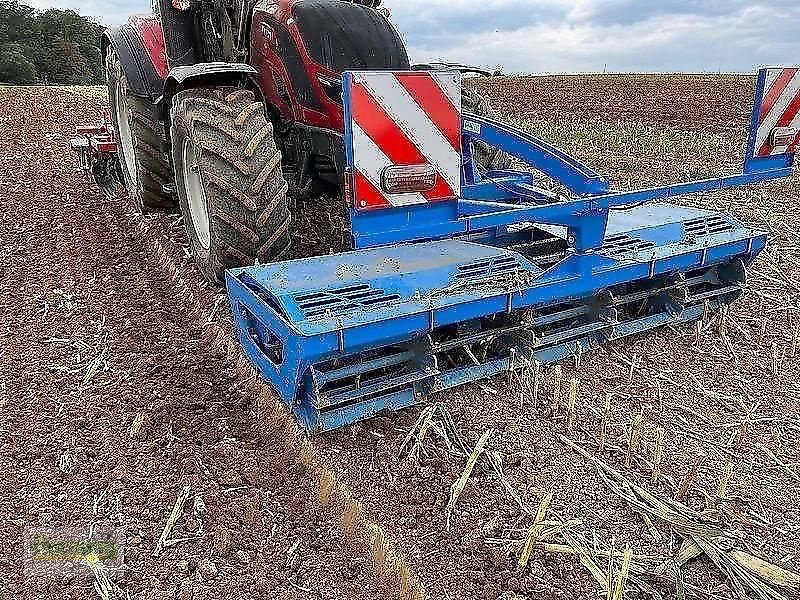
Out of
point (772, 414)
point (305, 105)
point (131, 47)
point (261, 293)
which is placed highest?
point (131, 47)

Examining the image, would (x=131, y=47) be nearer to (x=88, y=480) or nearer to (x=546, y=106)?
(x=88, y=480)

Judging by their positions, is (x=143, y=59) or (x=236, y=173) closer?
(x=236, y=173)

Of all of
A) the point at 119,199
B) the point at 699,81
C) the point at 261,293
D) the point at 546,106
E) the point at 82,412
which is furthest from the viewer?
the point at 699,81

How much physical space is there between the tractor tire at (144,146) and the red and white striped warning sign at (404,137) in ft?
9.41

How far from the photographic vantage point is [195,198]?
4086 mm

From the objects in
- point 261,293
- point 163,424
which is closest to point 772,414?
point 261,293

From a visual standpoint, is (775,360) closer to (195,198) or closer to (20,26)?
(195,198)

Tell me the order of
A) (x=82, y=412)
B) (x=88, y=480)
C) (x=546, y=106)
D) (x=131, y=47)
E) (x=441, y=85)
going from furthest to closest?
(x=546, y=106)
(x=131, y=47)
(x=82, y=412)
(x=88, y=480)
(x=441, y=85)

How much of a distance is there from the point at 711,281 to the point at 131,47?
4.08 meters

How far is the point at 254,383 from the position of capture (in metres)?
3.41

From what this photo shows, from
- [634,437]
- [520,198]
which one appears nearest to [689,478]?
[634,437]

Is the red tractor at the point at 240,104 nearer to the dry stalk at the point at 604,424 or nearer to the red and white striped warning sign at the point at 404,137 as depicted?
the red and white striped warning sign at the point at 404,137

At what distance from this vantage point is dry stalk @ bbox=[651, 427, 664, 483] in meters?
2.70

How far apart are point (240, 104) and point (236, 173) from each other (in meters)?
0.38
